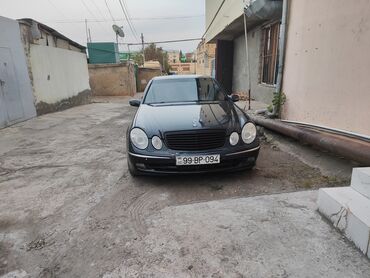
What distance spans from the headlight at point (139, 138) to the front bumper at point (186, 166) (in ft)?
0.36

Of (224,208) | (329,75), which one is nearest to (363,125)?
(329,75)

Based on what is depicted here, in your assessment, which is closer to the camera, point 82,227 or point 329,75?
point 82,227

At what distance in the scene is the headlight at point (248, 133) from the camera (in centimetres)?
345

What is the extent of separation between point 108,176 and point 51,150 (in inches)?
81.6

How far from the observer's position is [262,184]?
11.4 feet

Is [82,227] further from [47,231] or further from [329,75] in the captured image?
[329,75]

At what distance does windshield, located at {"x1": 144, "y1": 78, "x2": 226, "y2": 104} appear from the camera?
4512 mm

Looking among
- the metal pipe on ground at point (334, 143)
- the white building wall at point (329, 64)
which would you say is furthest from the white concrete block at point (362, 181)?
the white building wall at point (329, 64)

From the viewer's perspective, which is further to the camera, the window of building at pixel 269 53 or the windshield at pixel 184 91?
the window of building at pixel 269 53

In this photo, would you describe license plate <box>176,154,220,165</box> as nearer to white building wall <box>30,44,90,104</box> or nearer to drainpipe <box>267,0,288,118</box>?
drainpipe <box>267,0,288,118</box>

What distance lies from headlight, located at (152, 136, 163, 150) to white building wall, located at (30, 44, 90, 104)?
7.55 metres

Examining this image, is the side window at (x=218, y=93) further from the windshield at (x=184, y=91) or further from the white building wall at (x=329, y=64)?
the white building wall at (x=329, y=64)

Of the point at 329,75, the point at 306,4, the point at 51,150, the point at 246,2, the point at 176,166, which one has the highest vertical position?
the point at 246,2

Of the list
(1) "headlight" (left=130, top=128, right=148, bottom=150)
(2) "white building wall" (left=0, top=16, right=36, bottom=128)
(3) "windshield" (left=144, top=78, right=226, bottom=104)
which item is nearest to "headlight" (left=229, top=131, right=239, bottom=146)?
(1) "headlight" (left=130, top=128, right=148, bottom=150)
